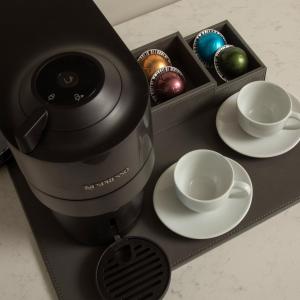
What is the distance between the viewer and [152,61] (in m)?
0.80

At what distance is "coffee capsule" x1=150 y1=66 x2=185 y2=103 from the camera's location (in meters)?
0.77

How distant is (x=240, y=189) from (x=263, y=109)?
0.17 m

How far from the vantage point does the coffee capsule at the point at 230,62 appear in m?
0.80

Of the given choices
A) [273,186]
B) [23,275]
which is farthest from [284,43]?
[23,275]

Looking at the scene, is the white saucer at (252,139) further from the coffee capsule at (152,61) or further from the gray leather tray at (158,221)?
the coffee capsule at (152,61)

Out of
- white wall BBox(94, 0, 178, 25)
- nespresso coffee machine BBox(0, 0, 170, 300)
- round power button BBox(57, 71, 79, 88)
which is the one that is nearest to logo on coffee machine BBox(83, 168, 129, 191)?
nespresso coffee machine BBox(0, 0, 170, 300)

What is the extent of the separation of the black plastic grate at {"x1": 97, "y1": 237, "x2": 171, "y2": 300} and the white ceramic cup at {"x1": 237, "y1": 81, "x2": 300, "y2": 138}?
0.24 m

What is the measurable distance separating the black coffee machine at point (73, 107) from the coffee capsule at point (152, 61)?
0.19 metres

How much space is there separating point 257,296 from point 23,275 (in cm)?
33

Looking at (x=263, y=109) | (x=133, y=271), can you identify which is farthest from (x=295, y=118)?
(x=133, y=271)

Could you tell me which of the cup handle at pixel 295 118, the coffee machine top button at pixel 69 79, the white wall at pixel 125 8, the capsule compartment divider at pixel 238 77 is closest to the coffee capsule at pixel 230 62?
the capsule compartment divider at pixel 238 77

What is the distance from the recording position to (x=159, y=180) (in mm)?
751

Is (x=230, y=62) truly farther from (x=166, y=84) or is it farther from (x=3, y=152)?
(x=3, y=152)

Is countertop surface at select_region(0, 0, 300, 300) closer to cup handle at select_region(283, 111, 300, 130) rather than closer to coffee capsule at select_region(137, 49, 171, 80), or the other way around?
cup handle at select_region(283, 111, 300, 130)
